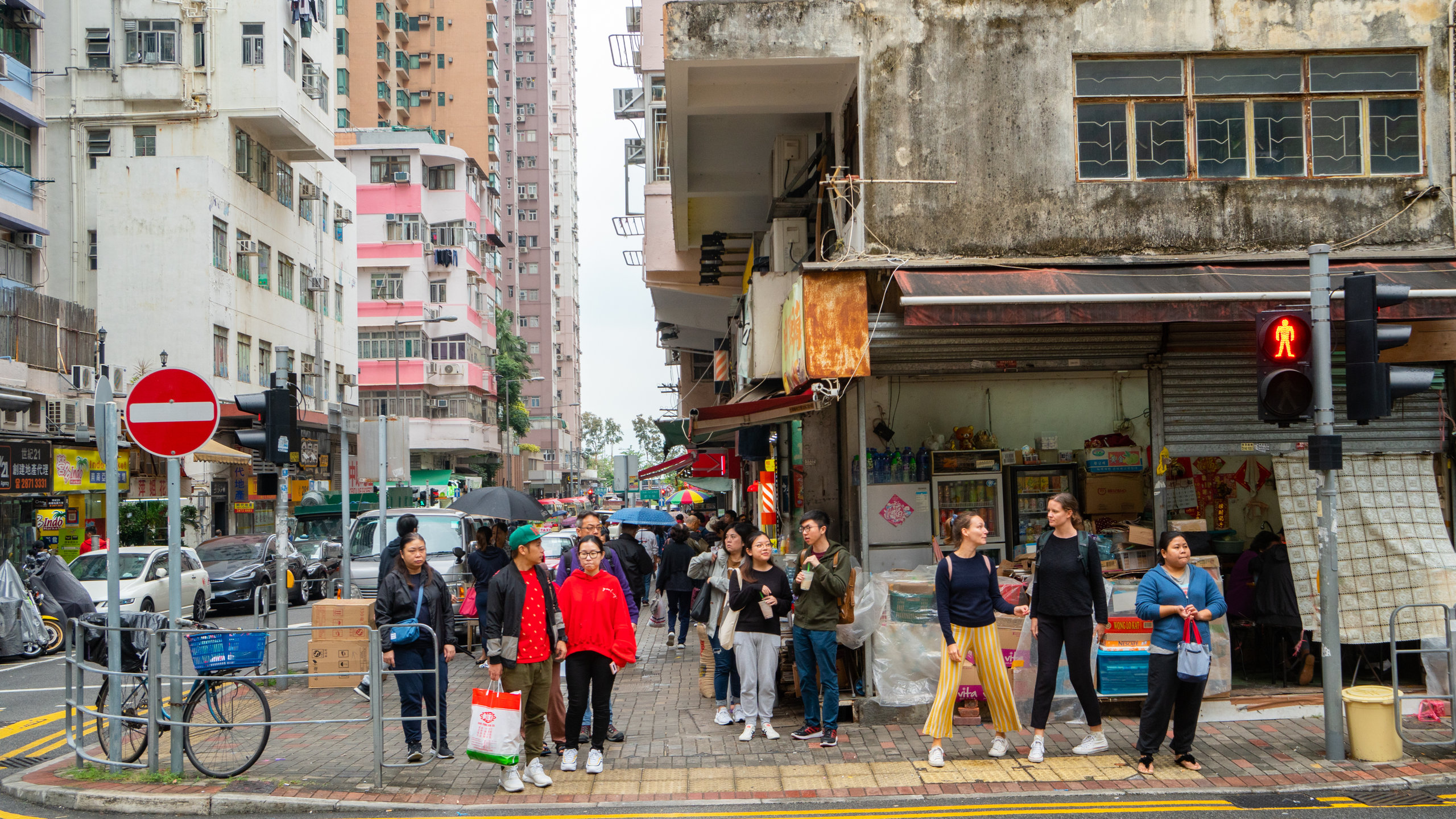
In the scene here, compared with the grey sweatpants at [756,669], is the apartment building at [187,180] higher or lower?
higher

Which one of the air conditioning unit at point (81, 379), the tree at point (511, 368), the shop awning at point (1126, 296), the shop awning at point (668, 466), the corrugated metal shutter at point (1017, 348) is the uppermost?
the tree at point (511, 368)

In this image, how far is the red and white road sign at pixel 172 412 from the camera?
26.0ft

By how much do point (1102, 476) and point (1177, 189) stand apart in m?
2.85

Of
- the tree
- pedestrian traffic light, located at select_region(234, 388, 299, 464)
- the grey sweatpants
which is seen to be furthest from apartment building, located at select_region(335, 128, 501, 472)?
the grey sweatpants

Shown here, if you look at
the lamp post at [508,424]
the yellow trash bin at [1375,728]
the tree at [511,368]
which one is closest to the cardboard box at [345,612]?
the yellow trash bin at [1375,728]

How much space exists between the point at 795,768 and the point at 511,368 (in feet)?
214

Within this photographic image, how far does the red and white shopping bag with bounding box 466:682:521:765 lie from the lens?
748 centimetres

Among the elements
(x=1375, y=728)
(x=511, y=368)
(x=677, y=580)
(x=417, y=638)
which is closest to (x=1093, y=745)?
(x=1375, y=728)

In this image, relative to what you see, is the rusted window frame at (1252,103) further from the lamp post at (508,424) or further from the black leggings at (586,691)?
the lamp post at (508,424)

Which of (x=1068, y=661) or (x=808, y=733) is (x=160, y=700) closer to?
(x=808, y=733)

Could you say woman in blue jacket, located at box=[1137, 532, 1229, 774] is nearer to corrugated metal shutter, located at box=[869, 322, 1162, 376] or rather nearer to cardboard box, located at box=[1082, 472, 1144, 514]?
corrugated metal shutter, located at box=[869, 322, 1162, 376]

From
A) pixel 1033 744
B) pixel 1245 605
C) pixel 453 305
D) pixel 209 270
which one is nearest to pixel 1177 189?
pixel 1245 605

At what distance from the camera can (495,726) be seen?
7.50m

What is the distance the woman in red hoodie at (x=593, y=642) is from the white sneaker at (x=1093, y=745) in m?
3.28
